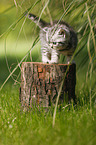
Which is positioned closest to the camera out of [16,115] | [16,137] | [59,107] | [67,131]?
[67,131]

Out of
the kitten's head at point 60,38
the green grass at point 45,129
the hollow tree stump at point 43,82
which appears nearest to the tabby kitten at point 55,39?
the kitten's head at point 60,38

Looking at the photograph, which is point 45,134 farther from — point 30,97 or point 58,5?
point 58,5

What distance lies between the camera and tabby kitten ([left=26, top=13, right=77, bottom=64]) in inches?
60.8

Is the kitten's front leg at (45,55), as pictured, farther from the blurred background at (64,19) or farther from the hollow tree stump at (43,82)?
the hollow tree stump at (43,82)

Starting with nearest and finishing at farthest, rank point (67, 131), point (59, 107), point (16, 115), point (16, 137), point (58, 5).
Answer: point (67, 131) → point (16, 137) → point (16, 115) → point (59, 107) → point (58, 5)

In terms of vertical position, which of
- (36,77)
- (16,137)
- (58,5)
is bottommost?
(16,137)

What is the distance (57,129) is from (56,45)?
673 millimetres

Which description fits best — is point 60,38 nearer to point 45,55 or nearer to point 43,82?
point 45,55

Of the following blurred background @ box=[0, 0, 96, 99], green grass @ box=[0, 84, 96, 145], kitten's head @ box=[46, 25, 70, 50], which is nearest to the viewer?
green grass @ box=[0, 84, 96, 145]

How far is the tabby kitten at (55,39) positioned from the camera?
5.07ft

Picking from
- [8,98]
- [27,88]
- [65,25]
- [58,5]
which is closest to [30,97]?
[27,88]

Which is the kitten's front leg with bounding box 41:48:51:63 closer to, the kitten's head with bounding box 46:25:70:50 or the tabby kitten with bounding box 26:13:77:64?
the tabby kitten with bounding box 26:13:77:64

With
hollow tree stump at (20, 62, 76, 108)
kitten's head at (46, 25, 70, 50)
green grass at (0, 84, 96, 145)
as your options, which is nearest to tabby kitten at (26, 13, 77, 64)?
kitten's head at (46, 25, 70, 50)

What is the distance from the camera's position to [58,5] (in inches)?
67.6
